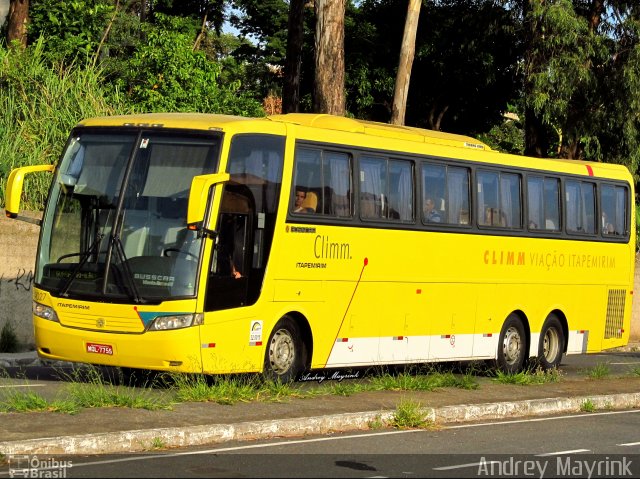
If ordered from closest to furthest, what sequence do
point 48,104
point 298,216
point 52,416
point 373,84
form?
point 52,416, point 298,216, point 48,104, point 373,84

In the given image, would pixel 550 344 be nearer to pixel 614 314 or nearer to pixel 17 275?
pixel 614 314

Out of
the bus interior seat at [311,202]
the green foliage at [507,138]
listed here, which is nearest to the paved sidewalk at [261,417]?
the bus interior seat at [311,202]

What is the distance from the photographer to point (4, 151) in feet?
83.8

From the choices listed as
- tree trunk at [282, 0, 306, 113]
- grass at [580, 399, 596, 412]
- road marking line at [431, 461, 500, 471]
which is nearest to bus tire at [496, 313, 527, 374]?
grass at [580, 399, 596, 412]

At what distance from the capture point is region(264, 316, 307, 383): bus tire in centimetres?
1631

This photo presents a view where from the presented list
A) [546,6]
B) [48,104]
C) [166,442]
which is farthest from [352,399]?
[546,6]

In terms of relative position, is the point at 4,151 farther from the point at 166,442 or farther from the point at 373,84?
the point at 373,84

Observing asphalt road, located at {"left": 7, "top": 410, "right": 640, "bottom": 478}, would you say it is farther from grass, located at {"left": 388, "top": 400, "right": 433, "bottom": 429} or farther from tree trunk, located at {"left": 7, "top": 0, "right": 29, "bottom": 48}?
tree trunk, located at {"left": 7, "top": 0, "right": 29, "bottom": 48}

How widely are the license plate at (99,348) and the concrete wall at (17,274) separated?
687 cm

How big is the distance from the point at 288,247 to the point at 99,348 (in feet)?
9.23

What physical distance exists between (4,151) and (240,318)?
11488 mm

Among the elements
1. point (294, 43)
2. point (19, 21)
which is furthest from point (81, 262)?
point (19, 21)

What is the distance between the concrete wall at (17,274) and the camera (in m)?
21.8

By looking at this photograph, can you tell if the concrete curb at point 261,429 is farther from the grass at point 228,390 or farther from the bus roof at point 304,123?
the bus roof at point 304,123
